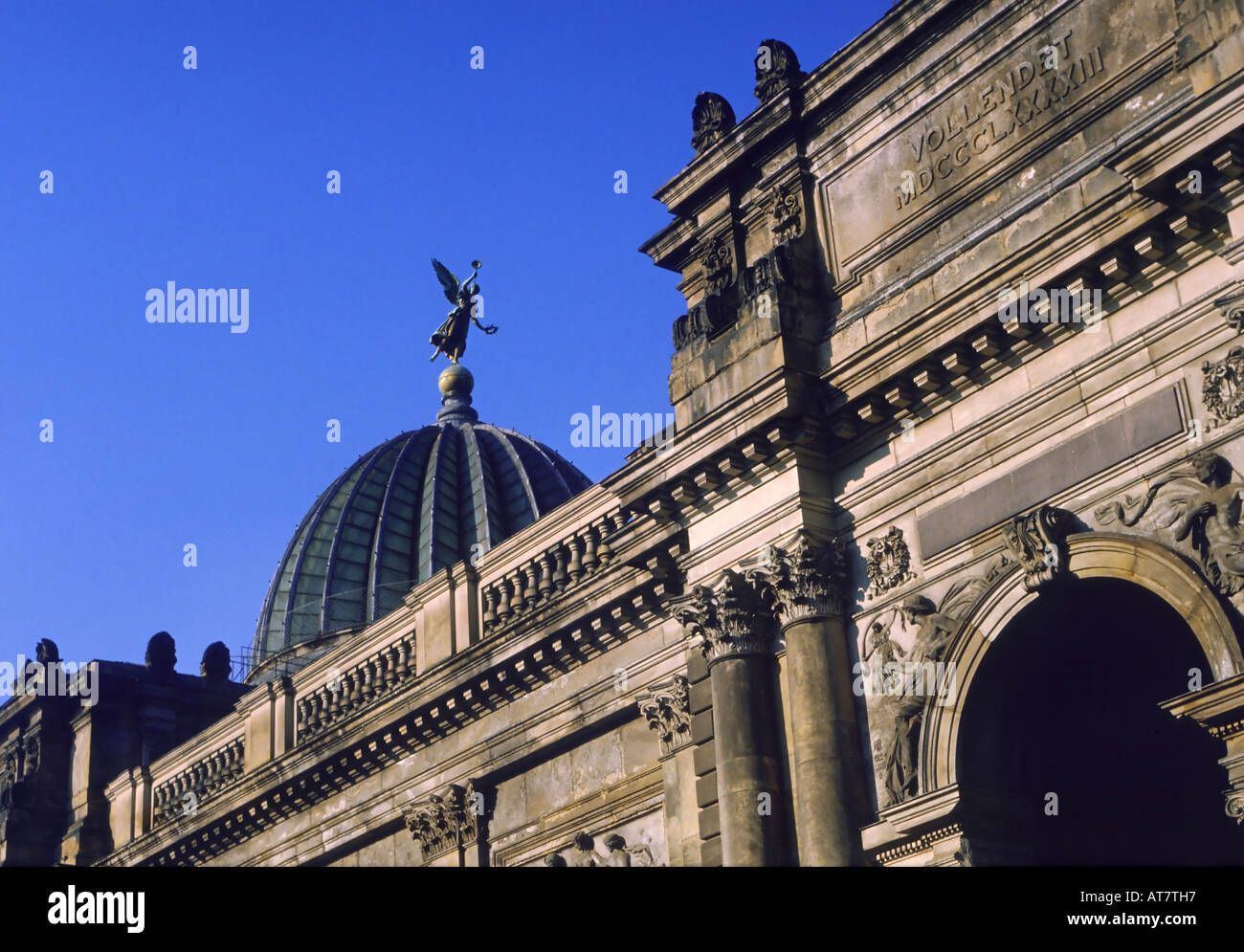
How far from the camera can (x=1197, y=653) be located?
68.2 feet

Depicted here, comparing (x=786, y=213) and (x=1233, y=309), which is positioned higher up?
(x=786, y=213)

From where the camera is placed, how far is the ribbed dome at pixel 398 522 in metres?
55.7

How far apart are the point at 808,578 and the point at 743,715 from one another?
5.66 feet

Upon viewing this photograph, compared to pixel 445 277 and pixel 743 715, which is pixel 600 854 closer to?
pixel 743 715

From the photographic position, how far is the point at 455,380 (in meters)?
65.2

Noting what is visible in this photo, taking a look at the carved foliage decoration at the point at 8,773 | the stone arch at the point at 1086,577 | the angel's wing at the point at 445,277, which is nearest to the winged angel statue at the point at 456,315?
the angel's wing at the point at 445,277

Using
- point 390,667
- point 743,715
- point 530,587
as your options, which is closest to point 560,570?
point 530,587

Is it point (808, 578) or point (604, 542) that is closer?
point (808, 578)

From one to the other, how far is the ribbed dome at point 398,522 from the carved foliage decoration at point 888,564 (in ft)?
113

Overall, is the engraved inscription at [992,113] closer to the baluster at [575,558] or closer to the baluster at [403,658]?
the baluster at [575,558]

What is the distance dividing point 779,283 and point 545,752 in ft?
26.2

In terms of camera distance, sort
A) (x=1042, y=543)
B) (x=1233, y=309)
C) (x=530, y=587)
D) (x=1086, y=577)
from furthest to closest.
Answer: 1. (x=530, y=587)
2. (x=1042, y=543)
3. (x=1086, y=577)
4. (x=1233, y=309)
